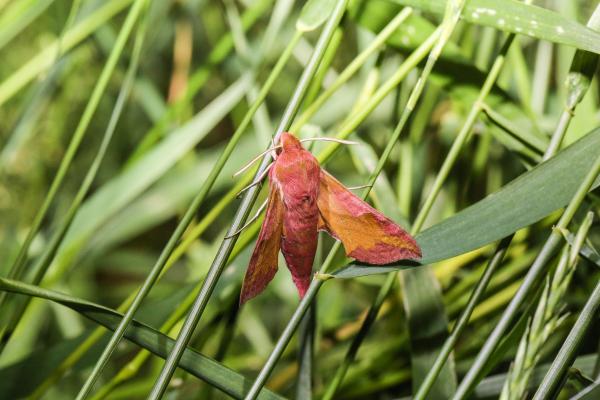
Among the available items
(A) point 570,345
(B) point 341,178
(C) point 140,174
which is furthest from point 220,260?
(B) point 341,178

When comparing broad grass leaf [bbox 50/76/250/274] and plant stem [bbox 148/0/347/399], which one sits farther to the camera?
broad grass leaf [bbox 50/76/250/274]

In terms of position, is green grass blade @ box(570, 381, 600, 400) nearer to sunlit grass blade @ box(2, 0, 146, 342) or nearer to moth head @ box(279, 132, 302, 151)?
moth head @ box(279, 132, 302, 151)

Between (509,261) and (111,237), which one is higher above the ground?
(509,261)

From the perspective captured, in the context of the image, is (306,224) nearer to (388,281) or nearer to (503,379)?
(388,281)

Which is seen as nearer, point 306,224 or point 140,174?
point 306,224

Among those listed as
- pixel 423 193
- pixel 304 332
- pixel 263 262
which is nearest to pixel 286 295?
pixel 423 193

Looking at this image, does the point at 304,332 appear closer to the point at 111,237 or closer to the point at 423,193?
the point at 423,193

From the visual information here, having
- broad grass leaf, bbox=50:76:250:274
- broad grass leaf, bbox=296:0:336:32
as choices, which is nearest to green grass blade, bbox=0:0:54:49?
broad grass leaf, bbox=50:76:250:274
